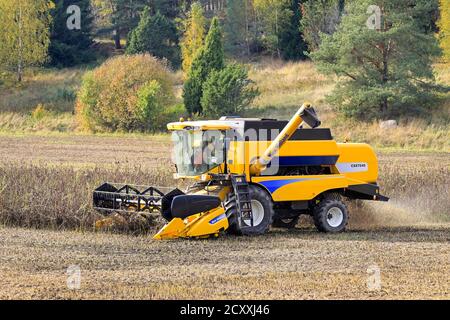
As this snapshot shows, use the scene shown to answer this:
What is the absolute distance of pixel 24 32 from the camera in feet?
192

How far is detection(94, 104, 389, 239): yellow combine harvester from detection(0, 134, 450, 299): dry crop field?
0.40m

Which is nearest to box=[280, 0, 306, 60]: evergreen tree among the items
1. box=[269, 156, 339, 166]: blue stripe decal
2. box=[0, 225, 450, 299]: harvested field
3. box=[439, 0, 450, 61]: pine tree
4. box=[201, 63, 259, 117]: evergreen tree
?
box=[439, 0, 450, 61]: pine tree

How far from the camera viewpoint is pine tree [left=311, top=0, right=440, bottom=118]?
42.1 metres

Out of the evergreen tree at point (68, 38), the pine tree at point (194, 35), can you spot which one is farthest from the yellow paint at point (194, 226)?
the evergreen tree at point (68, 38)

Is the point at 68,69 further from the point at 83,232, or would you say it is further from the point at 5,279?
the point at 5,279

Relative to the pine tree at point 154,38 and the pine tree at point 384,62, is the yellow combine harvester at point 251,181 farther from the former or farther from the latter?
the pine tree at point 154,38

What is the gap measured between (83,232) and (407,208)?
23.9ft

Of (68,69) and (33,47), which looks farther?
(68,69)

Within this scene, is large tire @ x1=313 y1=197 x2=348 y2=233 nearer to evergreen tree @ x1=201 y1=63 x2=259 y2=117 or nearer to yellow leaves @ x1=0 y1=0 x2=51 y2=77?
evergreen tree @ x1=201 y1=63 x2=259 y2=117

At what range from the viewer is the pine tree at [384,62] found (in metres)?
42.1

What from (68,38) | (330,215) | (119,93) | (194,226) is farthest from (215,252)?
(68,38)

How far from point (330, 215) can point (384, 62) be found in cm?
2708

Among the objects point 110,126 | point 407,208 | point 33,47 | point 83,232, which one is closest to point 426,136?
point 110,126

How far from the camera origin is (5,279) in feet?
38.4
